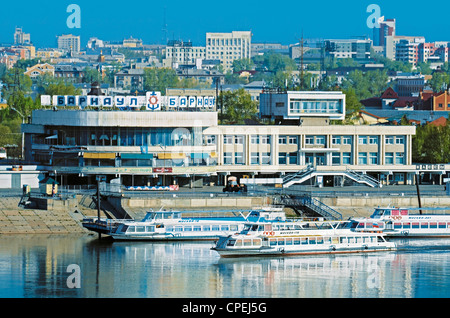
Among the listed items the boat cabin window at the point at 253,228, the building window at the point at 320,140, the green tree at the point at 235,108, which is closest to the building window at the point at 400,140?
the building window at the point at 320,140

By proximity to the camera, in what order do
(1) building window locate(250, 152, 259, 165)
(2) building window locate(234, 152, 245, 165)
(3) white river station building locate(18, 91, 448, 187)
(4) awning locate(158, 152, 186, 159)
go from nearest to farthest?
(3) white river station building locate(18, 91, 448, 187) < (4) awning locate(158, 152, 186, 159) < (2) building window locate(234, 152, 245, 165) < (1) building window locate(250, 152, 259, 165)

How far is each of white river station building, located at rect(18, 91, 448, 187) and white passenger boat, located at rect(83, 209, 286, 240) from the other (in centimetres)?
1238

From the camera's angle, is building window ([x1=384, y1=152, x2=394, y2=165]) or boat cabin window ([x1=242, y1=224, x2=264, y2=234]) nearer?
boat cabin window ([x1=242, y1=224, x2=264, y2=234])

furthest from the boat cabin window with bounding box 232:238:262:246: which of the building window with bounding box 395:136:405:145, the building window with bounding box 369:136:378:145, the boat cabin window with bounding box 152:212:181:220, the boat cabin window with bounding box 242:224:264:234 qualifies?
the building window with bounding box 395:136:405:145

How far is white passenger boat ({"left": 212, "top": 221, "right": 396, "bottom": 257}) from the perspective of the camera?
73.9 metres

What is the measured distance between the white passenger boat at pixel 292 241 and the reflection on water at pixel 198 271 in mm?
798

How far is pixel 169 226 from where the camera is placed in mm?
80375

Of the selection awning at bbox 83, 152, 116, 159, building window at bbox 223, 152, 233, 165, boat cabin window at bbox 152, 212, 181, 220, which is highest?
awning at bbox 83, 152, 116, 159

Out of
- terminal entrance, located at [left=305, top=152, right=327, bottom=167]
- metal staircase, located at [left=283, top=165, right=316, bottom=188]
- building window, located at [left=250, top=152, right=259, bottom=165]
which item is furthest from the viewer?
terminal entrance, located at [left=305, top=152, right=327, bottom=167]

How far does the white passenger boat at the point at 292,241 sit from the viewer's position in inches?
2911

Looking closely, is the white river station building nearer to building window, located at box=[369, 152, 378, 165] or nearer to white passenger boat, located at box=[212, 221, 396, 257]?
building window, located at box=[369, 152, 378, 165]

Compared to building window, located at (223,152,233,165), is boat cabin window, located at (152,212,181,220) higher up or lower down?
lower down
